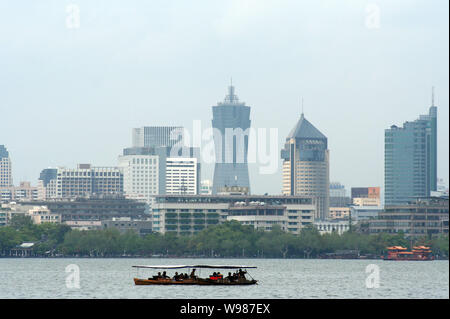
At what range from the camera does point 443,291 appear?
136750mm

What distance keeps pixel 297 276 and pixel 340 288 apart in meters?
32.9

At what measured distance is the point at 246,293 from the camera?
11812 cm

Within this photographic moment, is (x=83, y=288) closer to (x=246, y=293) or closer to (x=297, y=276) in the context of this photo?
(x=246, y=293)
